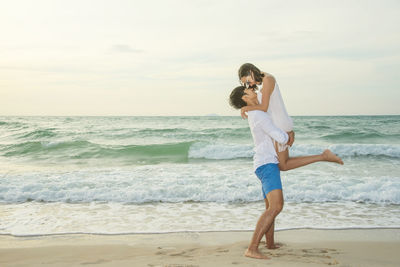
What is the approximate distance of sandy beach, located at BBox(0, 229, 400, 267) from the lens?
364 centimetres

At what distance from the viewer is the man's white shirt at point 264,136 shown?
3404mm

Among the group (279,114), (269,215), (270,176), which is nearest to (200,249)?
(269,215)

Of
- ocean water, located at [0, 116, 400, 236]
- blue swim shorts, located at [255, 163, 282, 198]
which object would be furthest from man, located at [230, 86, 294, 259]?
ocean water, located at [0, 116, 400, 236]

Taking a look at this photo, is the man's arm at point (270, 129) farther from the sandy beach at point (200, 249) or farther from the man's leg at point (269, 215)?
the sandy beach at point (200, 249)

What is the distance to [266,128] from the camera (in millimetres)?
3434

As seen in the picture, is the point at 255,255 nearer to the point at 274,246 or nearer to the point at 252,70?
the point at 274,246

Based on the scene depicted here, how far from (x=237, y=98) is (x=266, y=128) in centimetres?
43

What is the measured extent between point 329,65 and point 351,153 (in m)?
5.05

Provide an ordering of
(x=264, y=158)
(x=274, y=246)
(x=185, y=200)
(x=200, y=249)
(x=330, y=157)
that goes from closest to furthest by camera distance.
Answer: (x=264, y=158)
(x=330, y=157)
(x=274, y=246)
(x=200, y=249)
(x=185, y=200)

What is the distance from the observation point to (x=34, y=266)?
374 cm

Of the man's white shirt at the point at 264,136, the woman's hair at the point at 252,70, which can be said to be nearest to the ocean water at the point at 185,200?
the man's white shirt at the point at 264,136

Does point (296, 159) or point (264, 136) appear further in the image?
point (296, 159)

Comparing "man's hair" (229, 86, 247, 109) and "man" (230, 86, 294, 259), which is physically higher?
"man's hair" (229, 86, 247, 109)

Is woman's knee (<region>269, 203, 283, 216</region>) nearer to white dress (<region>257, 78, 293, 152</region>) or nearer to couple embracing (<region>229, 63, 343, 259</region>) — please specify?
couple embracing (<region>229, 63, 343, 259</region>)
